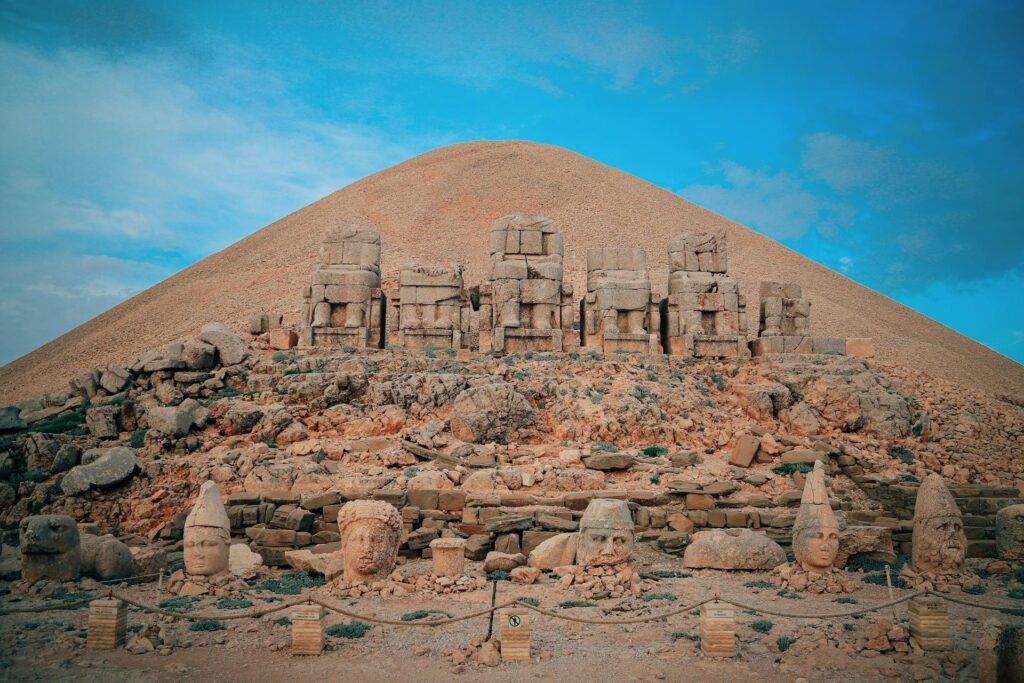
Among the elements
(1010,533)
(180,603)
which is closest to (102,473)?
(180,603)

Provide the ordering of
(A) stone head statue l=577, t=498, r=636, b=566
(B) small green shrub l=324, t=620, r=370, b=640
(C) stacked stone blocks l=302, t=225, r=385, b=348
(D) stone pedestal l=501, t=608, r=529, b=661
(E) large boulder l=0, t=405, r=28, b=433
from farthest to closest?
(C) stacked stone blocks l=302, t=225, r=385, b=348
(E) large boulder l=0, t=405, r=28, b=433
(A) stone head statue l=577, t=498, r=636, b=566
(B) small green shrub l=324, t=620, r=370, b=640
(D) stone pedestal l=501, t=608, r=529, b=661

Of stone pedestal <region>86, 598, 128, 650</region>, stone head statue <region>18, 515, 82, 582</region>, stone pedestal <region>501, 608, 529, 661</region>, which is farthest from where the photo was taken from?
stone head statue <region>18, 515, 82, 582</region>

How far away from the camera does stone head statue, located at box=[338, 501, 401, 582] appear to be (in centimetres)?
970

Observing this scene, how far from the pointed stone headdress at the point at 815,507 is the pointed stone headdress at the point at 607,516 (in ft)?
7.64

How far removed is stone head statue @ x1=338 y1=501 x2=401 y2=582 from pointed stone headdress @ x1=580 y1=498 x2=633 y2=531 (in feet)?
8.52

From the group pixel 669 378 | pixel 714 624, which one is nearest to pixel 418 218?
pixel 669 378

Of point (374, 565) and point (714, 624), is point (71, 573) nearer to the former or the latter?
point (374, 565)

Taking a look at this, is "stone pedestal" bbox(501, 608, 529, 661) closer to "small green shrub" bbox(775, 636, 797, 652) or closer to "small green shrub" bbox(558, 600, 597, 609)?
"small green shrub" bbox(558, 600, 597, 609)

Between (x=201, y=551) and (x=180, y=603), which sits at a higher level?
(x=201, y=551)

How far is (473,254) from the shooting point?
148 feet

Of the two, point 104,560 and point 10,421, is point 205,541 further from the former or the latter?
point 10,421

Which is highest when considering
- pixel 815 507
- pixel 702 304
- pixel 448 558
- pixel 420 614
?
pixel 702 304

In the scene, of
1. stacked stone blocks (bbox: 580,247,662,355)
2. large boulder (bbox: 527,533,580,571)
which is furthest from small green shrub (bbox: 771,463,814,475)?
stacked stone blocks (bbox: 580,247,662,355)

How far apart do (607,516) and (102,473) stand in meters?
8.50
